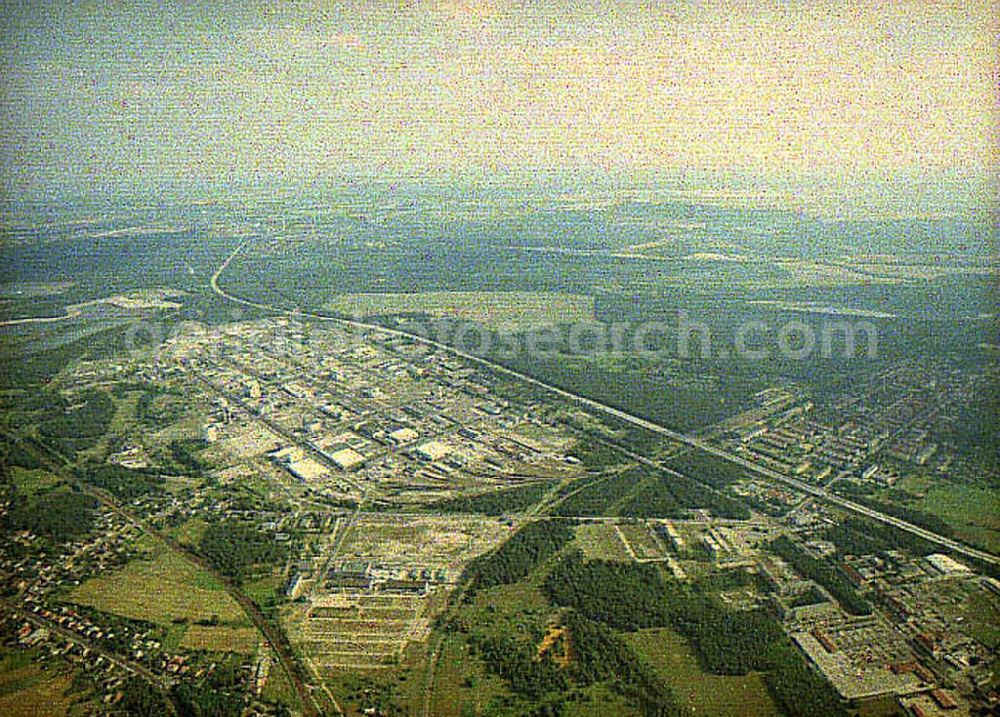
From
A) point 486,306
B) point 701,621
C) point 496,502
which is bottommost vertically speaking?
point 486,306

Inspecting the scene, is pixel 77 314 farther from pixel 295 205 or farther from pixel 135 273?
pixel 295 205

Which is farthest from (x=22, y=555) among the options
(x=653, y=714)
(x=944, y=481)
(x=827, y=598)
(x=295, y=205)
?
(x=295, y=205)

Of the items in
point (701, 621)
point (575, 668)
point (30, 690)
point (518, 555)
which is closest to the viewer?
point (30, 690)

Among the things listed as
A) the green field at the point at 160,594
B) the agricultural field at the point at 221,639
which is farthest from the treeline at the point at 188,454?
the agricultural field at the point at 221,639

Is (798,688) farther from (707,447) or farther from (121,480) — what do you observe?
(121,480)

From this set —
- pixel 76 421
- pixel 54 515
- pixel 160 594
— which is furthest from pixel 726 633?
pixel 76 421

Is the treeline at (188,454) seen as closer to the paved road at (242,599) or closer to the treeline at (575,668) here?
the paved road at (242,599)

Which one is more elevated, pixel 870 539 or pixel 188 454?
pixel 870 539
